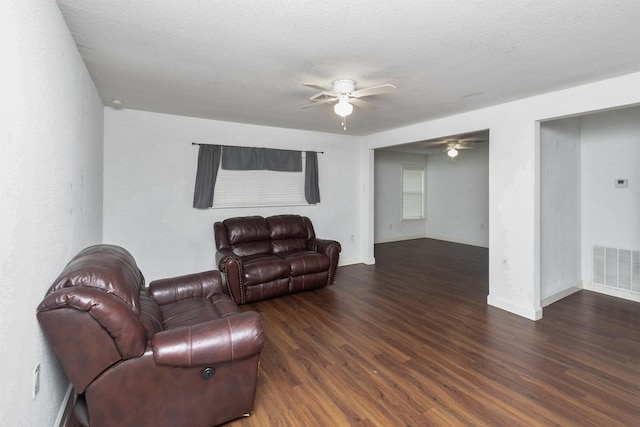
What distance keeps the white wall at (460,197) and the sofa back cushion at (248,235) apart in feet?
17.5

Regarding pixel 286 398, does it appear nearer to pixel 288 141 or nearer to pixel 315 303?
pixel 315 303

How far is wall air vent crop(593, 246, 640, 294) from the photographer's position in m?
3.95

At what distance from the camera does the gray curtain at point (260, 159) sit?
15.5 feet

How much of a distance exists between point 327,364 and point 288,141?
3.72 metres

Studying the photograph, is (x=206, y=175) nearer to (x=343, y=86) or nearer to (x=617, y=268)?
(x=343, y=86)

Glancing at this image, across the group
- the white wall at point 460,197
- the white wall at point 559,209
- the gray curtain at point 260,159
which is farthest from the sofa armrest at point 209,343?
the white wall at point 460,197

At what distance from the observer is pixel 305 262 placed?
4293mm

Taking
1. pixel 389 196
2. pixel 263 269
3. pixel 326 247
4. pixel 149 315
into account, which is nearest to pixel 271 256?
pixel 263 269

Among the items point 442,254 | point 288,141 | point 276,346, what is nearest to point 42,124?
point 276,346

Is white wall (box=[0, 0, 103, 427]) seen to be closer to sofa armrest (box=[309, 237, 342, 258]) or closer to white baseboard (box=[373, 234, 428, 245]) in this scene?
sofa armrest (box=[309, 237, 342, 258])

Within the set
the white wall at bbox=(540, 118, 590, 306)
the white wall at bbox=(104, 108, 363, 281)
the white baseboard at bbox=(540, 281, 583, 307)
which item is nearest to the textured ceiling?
the white wall at bbox=(104, 108, 363, 281)

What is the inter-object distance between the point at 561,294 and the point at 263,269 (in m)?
3.92

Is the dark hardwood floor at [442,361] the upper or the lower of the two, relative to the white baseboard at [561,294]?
lower

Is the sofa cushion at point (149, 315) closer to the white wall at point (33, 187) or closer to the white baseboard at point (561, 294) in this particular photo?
the white wall at point (33, 187)
